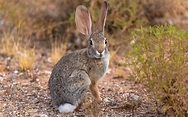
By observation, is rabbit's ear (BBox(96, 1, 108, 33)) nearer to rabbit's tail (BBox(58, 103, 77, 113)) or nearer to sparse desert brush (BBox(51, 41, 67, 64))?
rabbit's tail (BBox(58, 103, 77, 113))

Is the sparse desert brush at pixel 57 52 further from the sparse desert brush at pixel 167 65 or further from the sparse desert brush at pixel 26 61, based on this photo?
the sparse desert brush at pixel 167 65

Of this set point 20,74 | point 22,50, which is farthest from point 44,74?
point 22,50

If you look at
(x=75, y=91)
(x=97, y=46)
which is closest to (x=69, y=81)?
(x=75, y=91)

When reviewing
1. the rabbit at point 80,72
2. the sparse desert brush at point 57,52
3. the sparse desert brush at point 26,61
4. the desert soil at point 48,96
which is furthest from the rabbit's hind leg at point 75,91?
the sparse desert brush at point 57,52

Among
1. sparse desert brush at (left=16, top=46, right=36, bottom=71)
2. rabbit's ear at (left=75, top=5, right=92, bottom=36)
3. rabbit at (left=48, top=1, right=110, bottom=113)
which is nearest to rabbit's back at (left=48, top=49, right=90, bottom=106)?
rabbit at (left=48, top=1, right=110, bottom=113)

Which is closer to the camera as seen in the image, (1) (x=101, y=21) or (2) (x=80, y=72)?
(2) (x=80, y=72)

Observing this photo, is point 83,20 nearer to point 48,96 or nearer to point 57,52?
point 48,96
